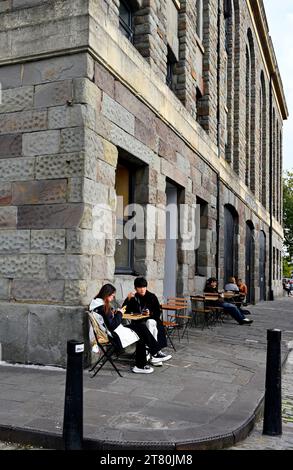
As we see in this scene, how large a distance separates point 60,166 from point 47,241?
1.05 metres

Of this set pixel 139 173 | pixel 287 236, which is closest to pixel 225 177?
pixel 139 173

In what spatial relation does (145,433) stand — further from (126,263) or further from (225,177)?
(225,177)

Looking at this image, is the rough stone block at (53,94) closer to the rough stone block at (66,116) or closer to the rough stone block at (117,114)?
the rough stone block at (66,116)

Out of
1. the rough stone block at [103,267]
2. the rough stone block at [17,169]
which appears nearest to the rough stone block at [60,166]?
the rough stone block at [17,169]

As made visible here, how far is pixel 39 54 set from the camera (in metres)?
6.86

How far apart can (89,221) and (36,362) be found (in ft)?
6.59

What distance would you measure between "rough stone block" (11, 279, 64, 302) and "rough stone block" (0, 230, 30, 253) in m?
0.46

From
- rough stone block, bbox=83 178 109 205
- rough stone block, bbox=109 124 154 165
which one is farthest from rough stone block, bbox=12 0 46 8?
rough stone block, bbox=83 178 109 205

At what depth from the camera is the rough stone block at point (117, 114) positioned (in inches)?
281

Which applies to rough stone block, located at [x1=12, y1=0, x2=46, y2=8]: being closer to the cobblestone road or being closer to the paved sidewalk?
the paved sidewalk

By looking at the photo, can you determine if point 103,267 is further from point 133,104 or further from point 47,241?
point 133,104

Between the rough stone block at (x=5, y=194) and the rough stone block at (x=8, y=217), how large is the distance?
87mm

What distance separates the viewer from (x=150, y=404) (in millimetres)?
4688
